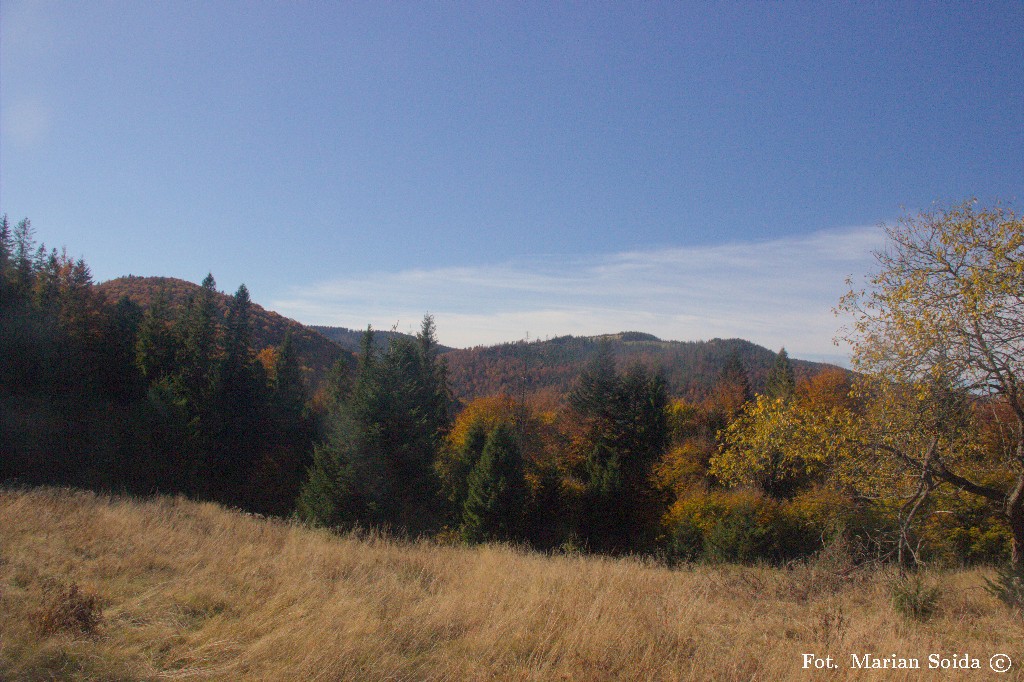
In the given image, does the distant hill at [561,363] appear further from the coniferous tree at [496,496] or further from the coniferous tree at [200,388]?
the coniferous tree at [496,496]

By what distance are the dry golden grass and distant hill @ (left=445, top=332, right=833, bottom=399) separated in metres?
68.9

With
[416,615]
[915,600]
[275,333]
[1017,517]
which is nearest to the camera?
[416,615]

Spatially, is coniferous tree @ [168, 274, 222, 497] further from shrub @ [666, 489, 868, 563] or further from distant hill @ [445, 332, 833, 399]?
distant hill @ [445, 332, 833, 399]

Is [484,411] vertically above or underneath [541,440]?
above

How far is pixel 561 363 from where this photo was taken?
10362 cm

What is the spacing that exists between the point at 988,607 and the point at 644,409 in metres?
28.9

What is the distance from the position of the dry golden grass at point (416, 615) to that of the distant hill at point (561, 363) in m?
68.9

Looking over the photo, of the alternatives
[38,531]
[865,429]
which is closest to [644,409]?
[865,429]

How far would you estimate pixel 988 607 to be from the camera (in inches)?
277

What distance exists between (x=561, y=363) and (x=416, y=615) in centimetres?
9899

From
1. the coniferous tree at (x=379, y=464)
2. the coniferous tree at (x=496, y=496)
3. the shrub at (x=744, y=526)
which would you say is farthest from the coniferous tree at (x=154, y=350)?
the shrub at (x=744, y=526)

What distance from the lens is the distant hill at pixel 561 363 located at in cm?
8125

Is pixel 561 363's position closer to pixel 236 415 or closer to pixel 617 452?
pixel 617 452

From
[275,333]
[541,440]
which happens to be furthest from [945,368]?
[275,333]
